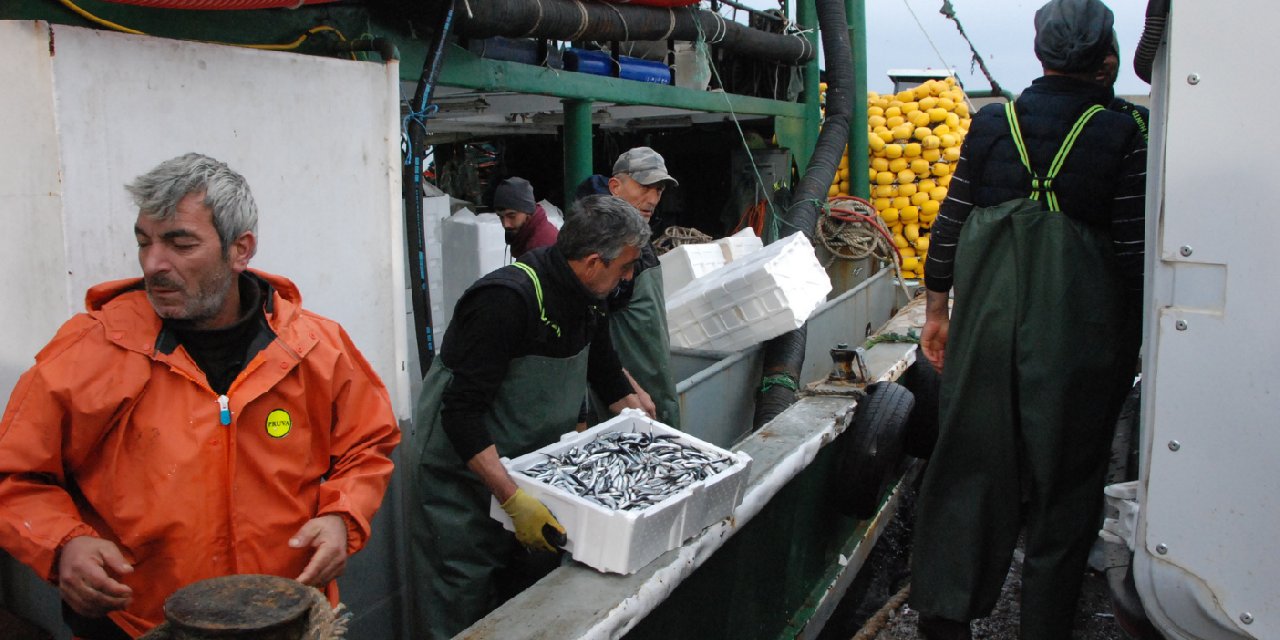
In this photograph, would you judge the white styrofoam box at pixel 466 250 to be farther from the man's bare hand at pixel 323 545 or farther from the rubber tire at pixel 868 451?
the man's bare hand at pixel 323 545

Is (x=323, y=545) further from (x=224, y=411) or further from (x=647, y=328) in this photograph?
(x=647, y=328)

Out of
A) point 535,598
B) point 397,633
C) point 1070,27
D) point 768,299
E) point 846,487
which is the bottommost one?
point 397,633

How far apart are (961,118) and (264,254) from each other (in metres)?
10.6

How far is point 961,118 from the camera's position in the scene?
12109 millimetres

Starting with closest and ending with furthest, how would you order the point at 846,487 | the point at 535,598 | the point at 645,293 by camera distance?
the point at 535,598 < the point at 645,293 < the point at 846,487

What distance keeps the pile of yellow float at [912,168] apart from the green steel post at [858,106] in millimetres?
213

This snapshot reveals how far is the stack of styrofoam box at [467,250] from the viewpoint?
20.6 ft

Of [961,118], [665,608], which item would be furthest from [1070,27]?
[961,118]

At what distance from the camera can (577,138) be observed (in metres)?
6.96

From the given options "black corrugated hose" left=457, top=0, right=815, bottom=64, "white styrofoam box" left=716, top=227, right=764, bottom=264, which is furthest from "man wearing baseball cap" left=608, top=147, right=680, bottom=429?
"white styrofoam box" left=716, top=227, right=764, bottom=264

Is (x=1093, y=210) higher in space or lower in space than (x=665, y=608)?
higher

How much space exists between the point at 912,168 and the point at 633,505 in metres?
9.82

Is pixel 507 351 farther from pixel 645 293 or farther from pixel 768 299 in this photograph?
pixel 768 299

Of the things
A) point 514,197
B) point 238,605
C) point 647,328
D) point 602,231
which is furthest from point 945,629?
point 514,197
